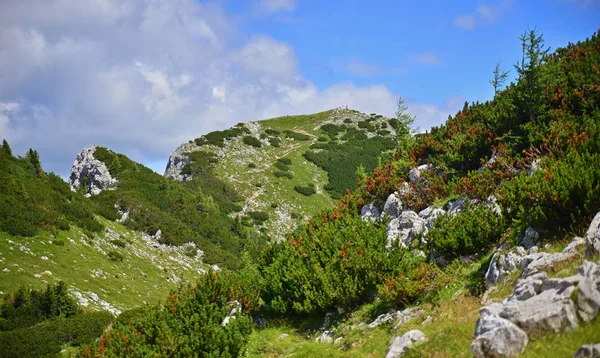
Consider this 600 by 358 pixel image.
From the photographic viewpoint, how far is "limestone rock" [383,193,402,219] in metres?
18.6

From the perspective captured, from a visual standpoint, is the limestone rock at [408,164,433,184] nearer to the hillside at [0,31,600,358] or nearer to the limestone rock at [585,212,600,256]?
the hillside at [0,31,600,358]

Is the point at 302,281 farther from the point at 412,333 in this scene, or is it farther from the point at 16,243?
the point at 16,243

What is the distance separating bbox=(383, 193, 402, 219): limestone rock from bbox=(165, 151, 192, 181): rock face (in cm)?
5066

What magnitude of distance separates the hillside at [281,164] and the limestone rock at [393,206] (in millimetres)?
32991

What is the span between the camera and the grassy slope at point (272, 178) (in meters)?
57.2

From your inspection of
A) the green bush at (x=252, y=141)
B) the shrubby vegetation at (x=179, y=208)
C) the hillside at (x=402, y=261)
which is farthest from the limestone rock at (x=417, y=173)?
the green bush at (x=252, y=141)

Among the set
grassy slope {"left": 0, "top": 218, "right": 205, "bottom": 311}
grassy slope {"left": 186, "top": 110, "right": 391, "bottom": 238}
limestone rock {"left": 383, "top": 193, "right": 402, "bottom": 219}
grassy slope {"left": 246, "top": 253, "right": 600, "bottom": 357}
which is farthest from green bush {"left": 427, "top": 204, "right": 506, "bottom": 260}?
grassy slope {"left": 186, "top": 110, "right": 391, "bottom": 238}

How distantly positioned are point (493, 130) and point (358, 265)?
1094 centimetres

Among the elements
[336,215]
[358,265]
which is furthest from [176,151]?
[358,265]

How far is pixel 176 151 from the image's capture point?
7200 centimetres

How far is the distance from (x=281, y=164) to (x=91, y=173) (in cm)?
3109

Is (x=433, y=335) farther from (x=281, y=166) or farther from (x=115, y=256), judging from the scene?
(x=281, y=166)

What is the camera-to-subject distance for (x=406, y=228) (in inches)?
667

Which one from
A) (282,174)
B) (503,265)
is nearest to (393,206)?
(503,265)
